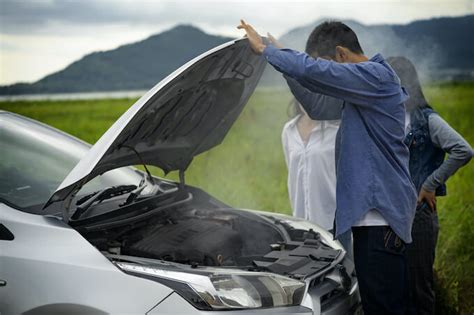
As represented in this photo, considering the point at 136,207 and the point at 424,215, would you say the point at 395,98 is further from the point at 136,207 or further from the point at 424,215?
the point at 136,207

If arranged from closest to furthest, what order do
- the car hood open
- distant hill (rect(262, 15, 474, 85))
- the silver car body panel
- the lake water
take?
the silver car body panel → the car hood open → distant hill (rect(262, 15, 474, 85)) → the lake water

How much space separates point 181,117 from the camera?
10.7 feet

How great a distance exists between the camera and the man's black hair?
9.03ft

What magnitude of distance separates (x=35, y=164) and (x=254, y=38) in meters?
1.35

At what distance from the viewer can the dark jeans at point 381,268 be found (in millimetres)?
2600

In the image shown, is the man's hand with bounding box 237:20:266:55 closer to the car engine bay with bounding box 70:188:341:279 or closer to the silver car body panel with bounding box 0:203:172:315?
the car engine bay with bounding box 70:188:341:279

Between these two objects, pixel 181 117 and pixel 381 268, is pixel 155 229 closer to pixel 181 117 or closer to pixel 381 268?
pixel 181 117

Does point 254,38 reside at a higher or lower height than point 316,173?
higher

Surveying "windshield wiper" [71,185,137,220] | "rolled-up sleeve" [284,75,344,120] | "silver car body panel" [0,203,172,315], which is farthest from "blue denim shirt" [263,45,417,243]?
"windshield wiper" [71,185,137,220]

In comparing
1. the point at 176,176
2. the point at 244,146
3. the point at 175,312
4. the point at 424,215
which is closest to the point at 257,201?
the point at 244,146

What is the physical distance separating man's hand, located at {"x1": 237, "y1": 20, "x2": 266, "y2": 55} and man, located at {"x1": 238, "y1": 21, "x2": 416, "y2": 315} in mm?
94

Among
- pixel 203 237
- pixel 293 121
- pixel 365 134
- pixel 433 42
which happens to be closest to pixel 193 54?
pixel 433 42

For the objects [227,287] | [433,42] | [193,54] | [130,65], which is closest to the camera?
[227,287]

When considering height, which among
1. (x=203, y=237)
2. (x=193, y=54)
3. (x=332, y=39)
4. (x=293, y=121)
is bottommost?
(x=203, y=237)
